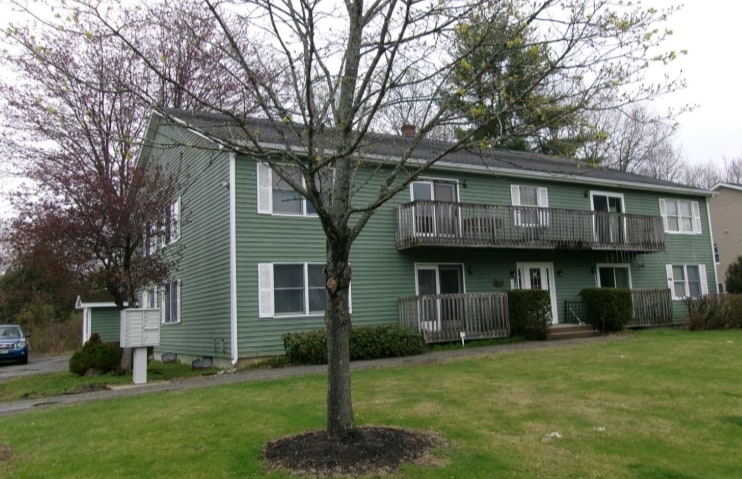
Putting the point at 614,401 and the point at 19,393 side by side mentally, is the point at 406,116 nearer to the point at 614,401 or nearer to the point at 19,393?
the point at 614,401

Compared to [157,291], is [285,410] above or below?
below

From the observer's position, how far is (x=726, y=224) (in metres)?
31.8

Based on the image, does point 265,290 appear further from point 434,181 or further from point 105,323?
point 105,323

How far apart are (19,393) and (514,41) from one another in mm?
12555

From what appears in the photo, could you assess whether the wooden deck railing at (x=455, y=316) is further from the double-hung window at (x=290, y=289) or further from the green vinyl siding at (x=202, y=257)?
the green vinyl siding at (x=202, y=257)

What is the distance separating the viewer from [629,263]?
2127cm

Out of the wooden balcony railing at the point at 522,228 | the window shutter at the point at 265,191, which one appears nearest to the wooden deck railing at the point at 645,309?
the wooden balcony railing at the point at 522,228

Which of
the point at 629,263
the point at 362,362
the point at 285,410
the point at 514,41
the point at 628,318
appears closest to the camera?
the point at 514,41

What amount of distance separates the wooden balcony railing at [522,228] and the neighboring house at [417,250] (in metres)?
0.04

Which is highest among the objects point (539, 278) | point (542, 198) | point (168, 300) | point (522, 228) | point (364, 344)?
point (542, 198)

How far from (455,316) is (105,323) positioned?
17.5 meters

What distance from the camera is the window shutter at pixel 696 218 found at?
23281 millimetres

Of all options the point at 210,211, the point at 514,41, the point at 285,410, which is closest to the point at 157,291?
the point at 210,211

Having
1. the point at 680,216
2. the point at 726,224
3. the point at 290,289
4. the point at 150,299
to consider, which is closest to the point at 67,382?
the point at 290,289
